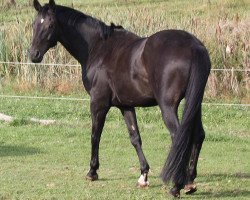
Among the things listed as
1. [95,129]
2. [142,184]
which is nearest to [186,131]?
[142,184]

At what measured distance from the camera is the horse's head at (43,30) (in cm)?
898

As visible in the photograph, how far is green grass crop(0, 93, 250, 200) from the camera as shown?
845cm

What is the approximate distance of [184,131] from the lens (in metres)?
7.55

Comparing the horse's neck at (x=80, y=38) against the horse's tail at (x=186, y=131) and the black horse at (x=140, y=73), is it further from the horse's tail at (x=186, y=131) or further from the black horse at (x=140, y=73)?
the horse's tail at (x=186, y=131)

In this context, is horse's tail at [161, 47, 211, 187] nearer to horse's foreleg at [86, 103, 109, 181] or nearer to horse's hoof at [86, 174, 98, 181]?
horse's foreleg at [86, 103, 109, 181]

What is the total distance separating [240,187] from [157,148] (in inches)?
111

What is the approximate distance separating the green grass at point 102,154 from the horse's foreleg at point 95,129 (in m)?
0.15

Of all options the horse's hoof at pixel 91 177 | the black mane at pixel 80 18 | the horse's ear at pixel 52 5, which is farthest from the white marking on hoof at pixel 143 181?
the horse's ear at pixel 52 5

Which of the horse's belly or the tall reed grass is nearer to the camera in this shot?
the horse's belly

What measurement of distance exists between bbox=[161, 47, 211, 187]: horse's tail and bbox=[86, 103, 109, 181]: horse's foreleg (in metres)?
1.47

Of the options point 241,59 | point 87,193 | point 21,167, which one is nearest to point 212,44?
point 241,59

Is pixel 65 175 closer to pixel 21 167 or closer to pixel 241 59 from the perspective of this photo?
pixel 21 167

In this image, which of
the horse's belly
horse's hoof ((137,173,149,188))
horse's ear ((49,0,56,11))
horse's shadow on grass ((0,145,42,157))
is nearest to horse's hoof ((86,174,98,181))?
horse's hoof ((137,173,149,188))

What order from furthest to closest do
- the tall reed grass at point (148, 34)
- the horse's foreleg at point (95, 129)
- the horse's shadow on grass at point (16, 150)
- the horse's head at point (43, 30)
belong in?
the tall reed grass at point (148, 34) → the horse's shadow on grass at point (16, 150) → the horse's head at point (43, 30) → the horse's foreleg at point (95, 129)
